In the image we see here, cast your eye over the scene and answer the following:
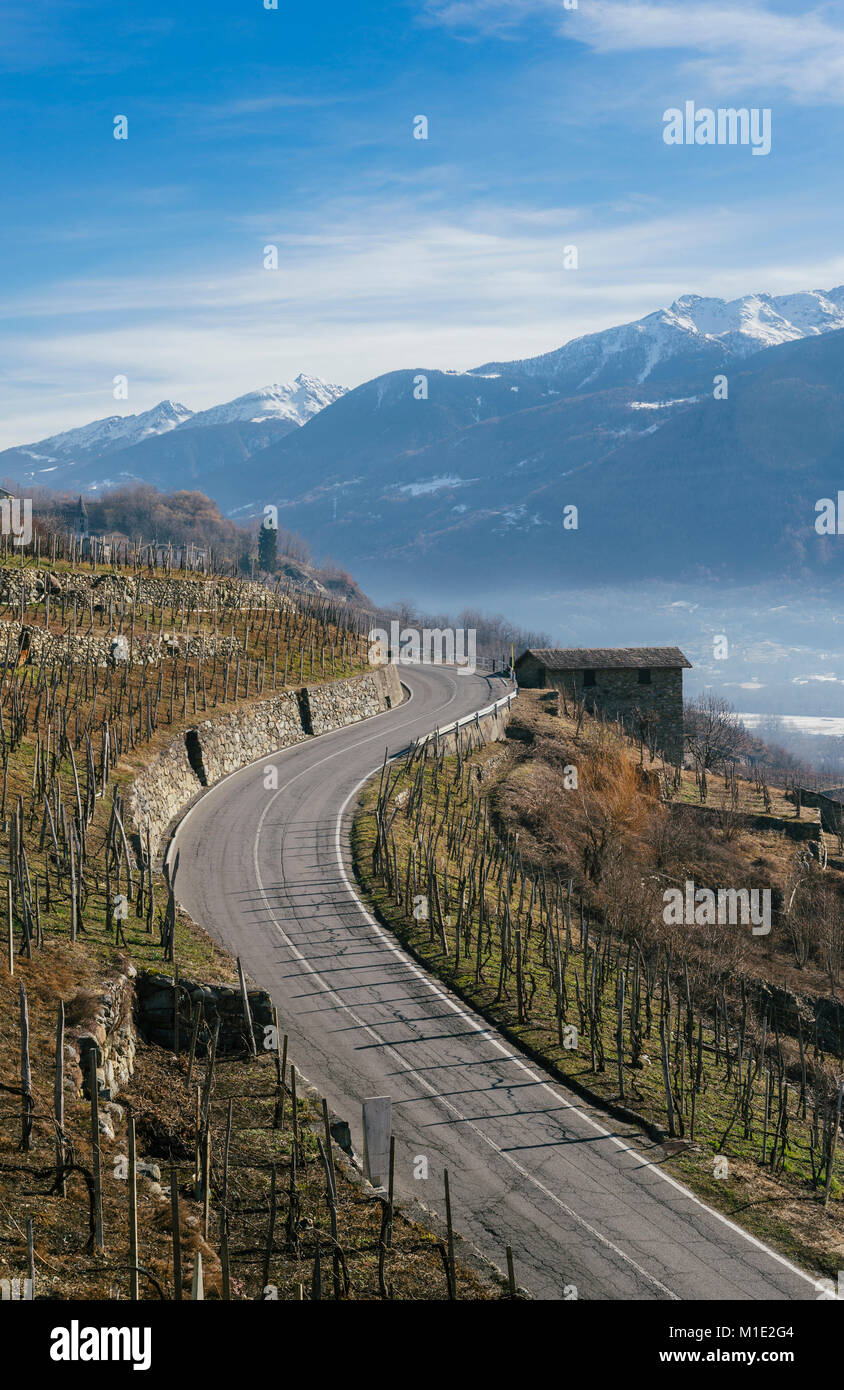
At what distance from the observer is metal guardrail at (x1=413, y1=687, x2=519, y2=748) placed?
2815 inches

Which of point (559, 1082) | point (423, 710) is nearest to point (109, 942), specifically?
point (559, 1082)

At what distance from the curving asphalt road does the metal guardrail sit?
2046cm

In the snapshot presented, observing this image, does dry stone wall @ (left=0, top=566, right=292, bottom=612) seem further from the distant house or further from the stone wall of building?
the stone wall of building

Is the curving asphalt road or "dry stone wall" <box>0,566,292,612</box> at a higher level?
"dry stone wall" <box>0,566,292,612</box>

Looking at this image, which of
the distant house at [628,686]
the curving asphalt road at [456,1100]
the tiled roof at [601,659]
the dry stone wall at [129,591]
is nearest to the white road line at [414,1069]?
the curving asphalt road at [456,1100]

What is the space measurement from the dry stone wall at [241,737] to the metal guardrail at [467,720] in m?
6.59

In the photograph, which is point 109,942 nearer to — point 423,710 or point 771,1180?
point 771,1180

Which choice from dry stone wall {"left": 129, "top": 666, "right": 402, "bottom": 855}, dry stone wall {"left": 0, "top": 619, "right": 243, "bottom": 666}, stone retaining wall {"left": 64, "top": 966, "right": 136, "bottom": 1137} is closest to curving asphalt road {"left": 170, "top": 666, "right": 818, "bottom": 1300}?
dry stone wall {"left": 129, "top": 666, "right": 402, "bottom": 855}

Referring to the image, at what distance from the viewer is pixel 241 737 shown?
210 feet

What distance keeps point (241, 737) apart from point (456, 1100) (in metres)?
37.6

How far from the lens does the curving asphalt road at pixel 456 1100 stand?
2239 cm

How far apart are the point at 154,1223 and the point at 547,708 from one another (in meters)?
76.3

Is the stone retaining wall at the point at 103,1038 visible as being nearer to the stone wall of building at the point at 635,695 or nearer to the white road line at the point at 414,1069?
the white road line at the point at 414,1069

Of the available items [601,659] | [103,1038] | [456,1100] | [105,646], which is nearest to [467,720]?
[105,646]
